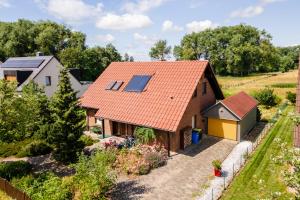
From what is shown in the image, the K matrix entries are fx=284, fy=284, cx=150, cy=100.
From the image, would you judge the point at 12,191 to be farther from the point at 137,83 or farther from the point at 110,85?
the point at 110,85

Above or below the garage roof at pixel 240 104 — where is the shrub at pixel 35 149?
below

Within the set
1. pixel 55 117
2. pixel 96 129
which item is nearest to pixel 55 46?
pixel 96 129

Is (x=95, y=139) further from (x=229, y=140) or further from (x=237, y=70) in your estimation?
(x=237, y=70)

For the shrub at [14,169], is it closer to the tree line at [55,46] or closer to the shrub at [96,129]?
the shrub at [96,129]

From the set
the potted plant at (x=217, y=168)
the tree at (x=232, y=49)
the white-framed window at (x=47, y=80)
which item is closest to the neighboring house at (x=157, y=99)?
the potted plant at (x=217, y=168)

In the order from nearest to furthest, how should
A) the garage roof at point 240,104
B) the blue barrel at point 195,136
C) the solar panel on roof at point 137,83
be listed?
the blue barrel at point 195,136, the garage roof at point 240,104, the solar panel on roof at point 137,83

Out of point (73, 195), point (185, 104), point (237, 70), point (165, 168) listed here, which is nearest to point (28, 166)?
point (73, 195)
